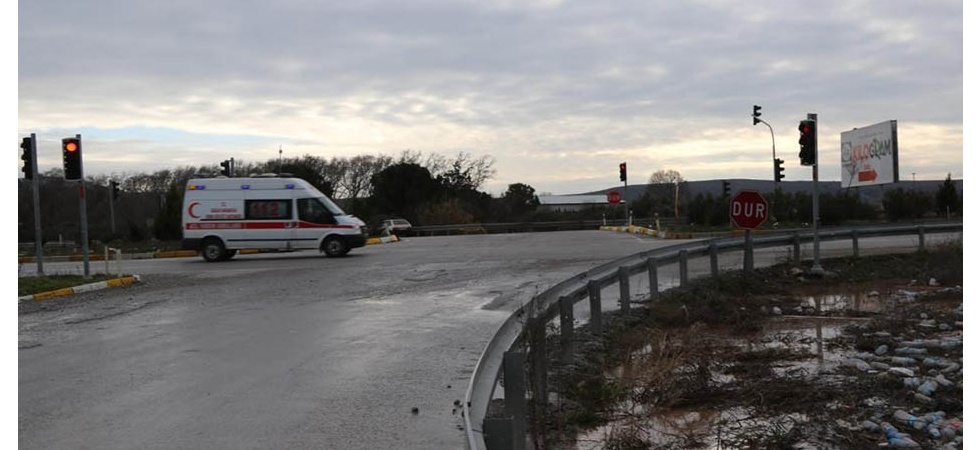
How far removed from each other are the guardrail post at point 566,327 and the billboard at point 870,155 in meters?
56.3

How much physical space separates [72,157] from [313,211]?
27.4 ft

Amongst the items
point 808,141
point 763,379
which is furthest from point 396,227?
point 763,379

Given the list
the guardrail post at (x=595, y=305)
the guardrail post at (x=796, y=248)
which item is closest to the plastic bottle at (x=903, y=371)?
the guardrail post at (x=595, y=305)

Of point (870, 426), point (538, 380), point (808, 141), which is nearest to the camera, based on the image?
point (870, 426)

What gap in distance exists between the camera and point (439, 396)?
7785 millimetres

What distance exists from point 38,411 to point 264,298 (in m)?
8.73

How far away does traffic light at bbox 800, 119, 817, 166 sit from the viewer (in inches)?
727

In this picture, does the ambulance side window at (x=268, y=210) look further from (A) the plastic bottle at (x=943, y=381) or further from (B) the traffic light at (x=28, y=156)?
(A) the plastic bottle at (x=943, y=381)

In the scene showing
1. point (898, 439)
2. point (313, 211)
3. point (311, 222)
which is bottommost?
point (898, 439)

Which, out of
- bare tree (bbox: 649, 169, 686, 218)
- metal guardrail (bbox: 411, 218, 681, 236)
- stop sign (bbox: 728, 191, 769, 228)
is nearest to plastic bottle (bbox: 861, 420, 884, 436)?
stop sign (bbox: 728, 191, 769, 228)

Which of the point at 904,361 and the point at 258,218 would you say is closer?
the point at 904,361

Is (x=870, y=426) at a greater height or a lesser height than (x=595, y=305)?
lesser

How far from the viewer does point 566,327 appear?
8812 mm

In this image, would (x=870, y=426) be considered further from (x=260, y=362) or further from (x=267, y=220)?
(x=267, y=220)
